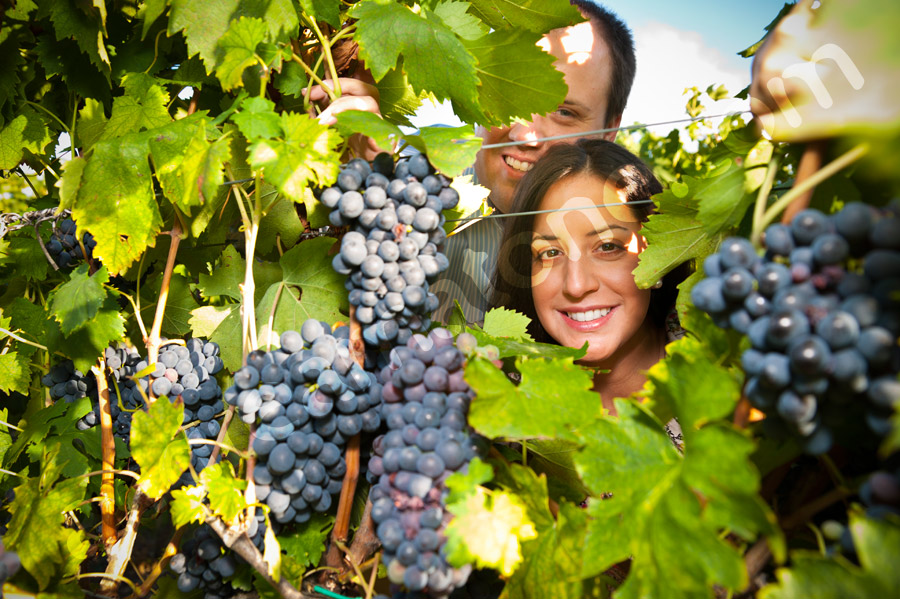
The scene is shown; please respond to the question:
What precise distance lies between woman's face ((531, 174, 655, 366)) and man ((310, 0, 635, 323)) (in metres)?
0.27

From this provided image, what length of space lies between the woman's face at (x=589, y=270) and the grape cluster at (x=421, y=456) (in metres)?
0.83

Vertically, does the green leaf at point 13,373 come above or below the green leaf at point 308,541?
below

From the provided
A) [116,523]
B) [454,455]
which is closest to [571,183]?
[454,455]

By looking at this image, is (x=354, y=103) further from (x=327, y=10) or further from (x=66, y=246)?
(x=66, y=246)

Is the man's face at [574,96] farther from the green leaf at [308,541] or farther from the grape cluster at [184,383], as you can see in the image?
the green leaf at [308,541]

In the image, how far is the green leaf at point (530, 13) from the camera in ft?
2.70

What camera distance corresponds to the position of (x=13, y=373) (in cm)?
109

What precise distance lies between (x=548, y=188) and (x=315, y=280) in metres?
0.90

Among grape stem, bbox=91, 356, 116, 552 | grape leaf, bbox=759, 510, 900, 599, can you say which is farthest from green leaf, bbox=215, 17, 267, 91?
grape leaf, bbox=759, 510, 900, 599

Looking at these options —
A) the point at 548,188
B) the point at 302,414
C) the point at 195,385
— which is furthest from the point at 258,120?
the point at 548,188

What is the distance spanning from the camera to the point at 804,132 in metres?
0.43

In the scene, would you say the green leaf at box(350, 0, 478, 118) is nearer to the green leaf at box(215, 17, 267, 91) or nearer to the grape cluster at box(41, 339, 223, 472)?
the green leaf at box(215, 17, 267, 91)

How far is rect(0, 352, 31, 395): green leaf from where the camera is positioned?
1.08m

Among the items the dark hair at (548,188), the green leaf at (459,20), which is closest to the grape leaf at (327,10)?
the green leaf at (459,20)
